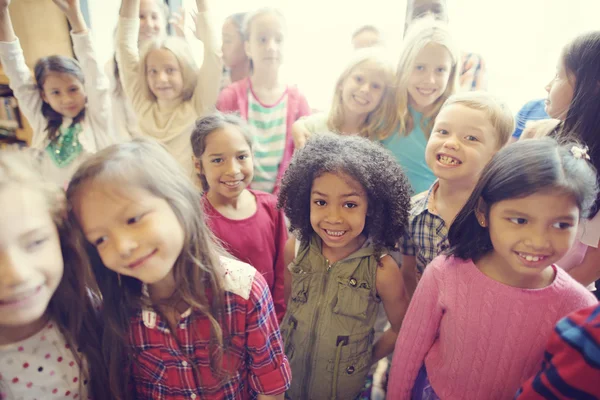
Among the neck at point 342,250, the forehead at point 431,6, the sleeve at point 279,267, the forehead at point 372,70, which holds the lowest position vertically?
the sleeve at point 279,267

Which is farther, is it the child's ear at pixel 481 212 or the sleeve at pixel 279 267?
the sleeve at pixel 279 267

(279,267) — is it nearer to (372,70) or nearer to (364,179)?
(364,179)

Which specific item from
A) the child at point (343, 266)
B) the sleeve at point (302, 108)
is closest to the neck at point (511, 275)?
the child at point (343, 266)

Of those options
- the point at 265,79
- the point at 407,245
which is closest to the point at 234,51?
the point at 265,79

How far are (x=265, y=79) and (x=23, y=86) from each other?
954 mm

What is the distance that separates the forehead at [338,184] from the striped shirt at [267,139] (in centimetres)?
66

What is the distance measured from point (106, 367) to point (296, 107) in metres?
1.25

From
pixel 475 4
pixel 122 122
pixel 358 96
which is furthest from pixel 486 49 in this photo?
pixel 122 122

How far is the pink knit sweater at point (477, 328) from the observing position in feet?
2.30

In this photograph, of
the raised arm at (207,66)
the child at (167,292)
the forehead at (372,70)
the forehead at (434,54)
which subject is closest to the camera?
the child at (167,292)

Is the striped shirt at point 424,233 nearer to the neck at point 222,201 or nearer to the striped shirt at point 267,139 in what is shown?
the neck at point 222,201

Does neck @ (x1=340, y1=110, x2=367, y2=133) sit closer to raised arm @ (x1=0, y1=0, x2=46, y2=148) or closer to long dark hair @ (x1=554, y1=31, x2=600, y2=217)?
long dark hair @ (x1=554, y1=31, x2=600, y2=217)

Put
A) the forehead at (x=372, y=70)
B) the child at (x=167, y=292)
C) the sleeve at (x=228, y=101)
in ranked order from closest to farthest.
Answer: the child at (x=167, y=292), the forehead at (x=372, y=70), the sleeve at (x=228, y=101)

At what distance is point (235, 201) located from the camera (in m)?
1.21
